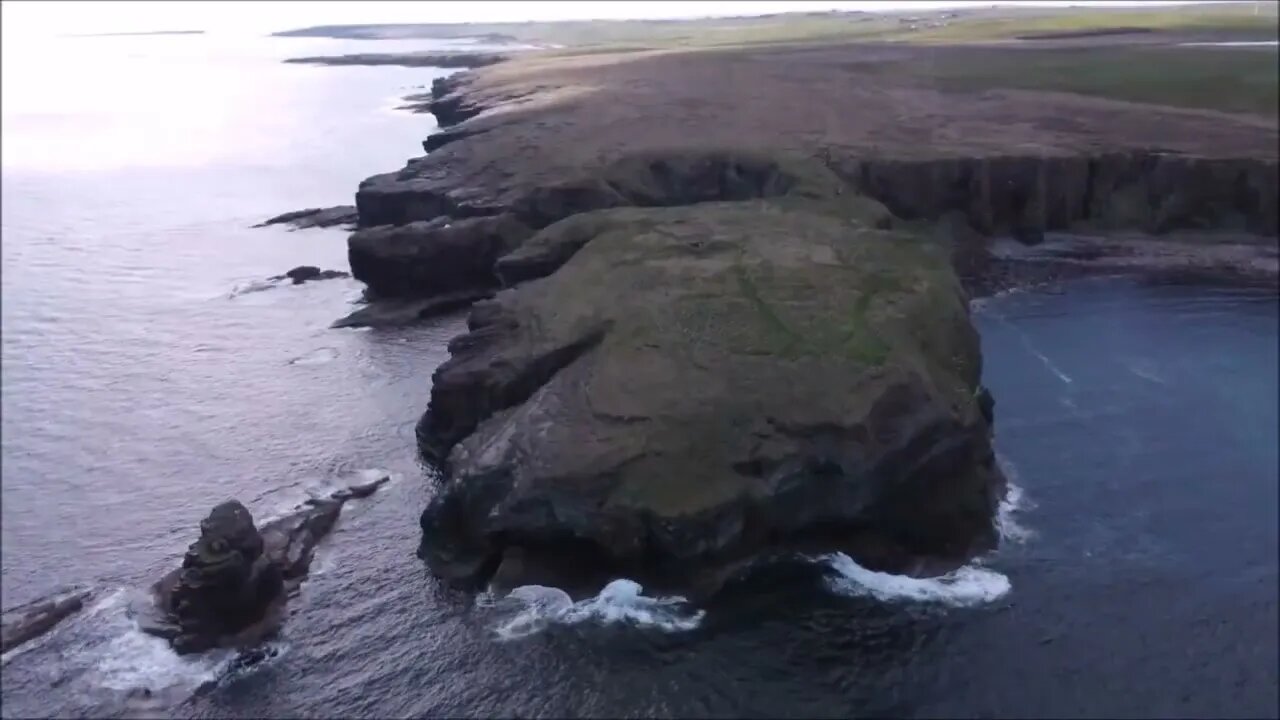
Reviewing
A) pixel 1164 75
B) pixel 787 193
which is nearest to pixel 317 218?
pixel 787 193

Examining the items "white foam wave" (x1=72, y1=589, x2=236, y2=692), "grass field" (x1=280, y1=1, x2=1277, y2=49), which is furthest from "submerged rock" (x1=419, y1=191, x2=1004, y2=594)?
"grass field" (x1=280, y1=1, x2=1277, y2=49)

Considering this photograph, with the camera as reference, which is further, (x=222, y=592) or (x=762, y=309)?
(x=762, y=309)

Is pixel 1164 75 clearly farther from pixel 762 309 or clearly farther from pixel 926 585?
pixel 926 585

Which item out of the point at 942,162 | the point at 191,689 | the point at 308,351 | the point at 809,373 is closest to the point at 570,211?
the point at 308,351

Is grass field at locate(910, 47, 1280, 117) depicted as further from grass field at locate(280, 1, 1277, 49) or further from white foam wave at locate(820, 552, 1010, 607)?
white foam wave at locate(820, 552, 1010, 607)

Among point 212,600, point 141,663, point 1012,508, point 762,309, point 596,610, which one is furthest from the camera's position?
point 762,309

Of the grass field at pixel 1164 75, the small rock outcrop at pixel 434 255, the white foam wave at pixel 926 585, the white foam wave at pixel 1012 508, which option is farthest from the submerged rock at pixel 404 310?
the white foam wave at pixel 926 585

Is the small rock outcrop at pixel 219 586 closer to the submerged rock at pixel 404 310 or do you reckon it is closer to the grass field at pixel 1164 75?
the submerged rock at pixel 404 310
